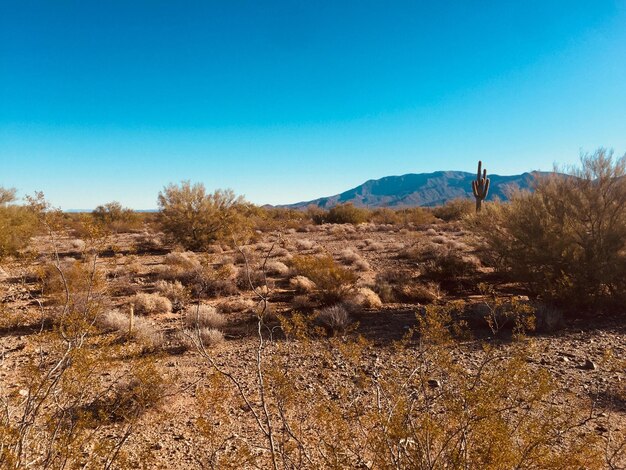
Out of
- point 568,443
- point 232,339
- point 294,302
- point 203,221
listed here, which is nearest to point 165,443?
point 232,339

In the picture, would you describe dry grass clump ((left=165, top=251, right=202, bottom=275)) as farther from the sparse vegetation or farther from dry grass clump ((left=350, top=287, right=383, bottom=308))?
dry grass clump ((left=350, top=287, right=383, bottom=308))

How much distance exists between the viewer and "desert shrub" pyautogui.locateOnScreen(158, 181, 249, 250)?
18.0m

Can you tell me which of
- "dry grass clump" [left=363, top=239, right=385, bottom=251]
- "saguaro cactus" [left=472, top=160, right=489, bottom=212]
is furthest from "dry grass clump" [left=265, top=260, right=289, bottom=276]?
"saguaro cactus" [left=472, top=160, right=489, bottom=212]

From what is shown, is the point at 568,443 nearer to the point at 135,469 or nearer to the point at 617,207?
the point at 135,469

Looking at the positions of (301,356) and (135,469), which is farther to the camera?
(301,356)

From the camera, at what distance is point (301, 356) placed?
593cm

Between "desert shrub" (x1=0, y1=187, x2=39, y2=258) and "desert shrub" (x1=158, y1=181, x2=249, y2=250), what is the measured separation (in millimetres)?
5470

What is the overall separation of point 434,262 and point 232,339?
7.24 meters

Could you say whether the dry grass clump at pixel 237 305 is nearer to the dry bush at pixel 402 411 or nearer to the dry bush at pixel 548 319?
the dry bush at pixel 402 411

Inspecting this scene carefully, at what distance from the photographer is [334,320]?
22.9ft

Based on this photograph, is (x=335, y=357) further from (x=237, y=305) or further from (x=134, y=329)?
(x=134, y=329)

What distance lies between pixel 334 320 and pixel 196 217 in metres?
13.2

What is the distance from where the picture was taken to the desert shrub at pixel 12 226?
13127mm

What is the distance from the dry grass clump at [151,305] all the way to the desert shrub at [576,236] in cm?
841
